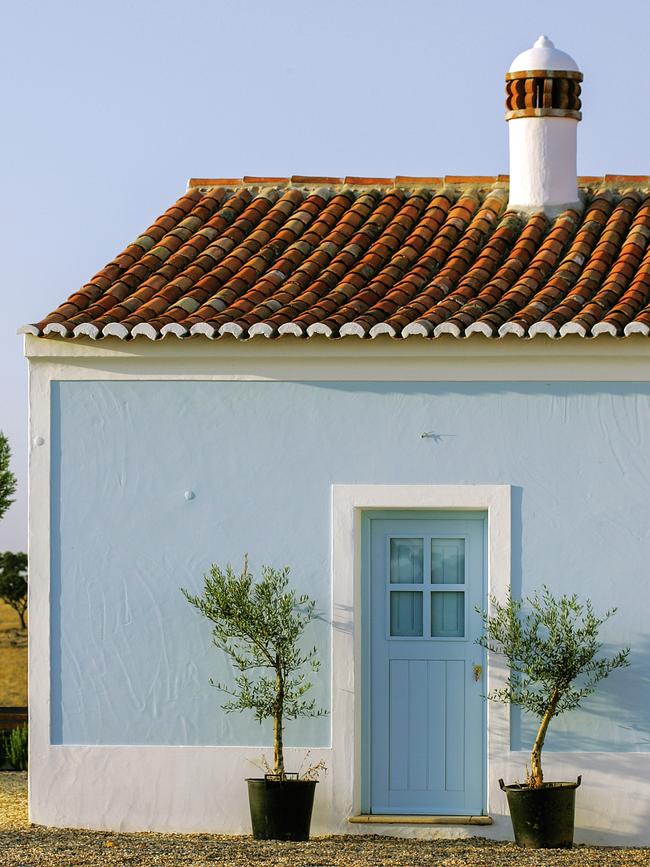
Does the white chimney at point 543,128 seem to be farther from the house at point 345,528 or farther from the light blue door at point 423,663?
the light blue door at point 423,663

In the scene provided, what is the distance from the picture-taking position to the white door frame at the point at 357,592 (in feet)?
34.7

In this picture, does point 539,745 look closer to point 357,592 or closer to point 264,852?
point 357,592

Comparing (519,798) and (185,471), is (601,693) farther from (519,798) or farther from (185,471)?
(185,471)

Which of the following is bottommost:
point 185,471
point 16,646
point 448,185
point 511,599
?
point 16,646

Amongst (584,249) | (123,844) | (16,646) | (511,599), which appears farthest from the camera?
(16,646)

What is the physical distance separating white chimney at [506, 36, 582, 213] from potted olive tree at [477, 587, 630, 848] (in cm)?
371

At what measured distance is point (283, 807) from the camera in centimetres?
1020

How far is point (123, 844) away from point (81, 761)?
1.03 meters

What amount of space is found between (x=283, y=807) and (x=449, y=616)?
1.79 metres

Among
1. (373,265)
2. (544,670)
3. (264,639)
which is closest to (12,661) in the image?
(373,265)

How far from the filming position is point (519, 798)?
33.0ft

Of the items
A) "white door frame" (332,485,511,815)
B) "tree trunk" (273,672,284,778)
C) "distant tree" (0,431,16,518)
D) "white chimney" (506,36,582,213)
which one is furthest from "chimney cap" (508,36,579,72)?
"distant tree" (0,431,16,518)

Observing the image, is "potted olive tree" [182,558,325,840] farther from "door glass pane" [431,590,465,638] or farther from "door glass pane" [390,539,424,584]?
"door glass pane" [431,590,465,638]

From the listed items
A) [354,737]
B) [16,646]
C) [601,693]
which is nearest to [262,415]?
[354,737]
